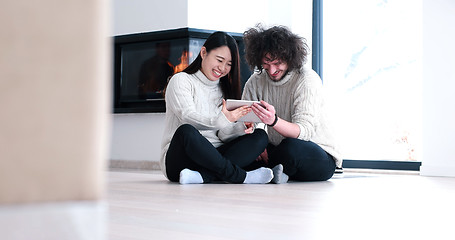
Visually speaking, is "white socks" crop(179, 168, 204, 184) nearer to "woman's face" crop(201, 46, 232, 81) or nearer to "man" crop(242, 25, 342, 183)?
"man" crop(242, 25, 342, 183)

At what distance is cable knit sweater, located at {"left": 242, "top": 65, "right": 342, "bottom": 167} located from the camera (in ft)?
10.3

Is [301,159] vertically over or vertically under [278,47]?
under

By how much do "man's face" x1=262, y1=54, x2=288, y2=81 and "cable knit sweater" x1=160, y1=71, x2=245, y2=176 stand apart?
27 centimetres

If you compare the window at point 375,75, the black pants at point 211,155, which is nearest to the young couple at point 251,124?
the black pants at point 211,155

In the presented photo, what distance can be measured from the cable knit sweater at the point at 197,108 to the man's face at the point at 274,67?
27 centimetres

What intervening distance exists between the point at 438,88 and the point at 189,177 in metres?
2.11

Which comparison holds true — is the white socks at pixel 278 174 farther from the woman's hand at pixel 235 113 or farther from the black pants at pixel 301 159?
the woman's hand at pixel 235 113

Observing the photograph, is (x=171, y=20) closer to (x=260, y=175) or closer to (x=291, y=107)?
(x=291, y=107)

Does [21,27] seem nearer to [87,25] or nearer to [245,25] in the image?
[87,25]

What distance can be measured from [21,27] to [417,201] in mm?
1971

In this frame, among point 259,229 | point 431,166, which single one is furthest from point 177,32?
point 259,229

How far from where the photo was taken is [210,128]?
121 inches

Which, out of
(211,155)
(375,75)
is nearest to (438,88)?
(375,75)

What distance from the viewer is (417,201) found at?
2.20 metres
